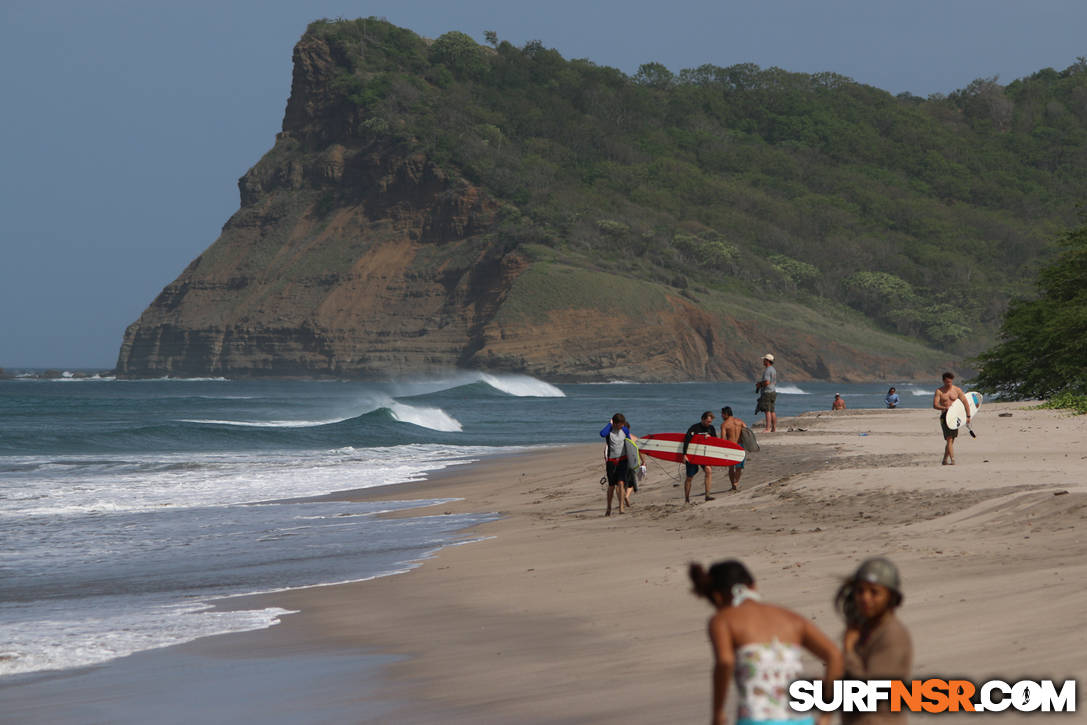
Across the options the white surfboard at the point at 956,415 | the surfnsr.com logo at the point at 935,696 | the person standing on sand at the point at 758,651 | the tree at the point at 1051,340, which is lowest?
the surfnsr.com logo at the point at 935,696

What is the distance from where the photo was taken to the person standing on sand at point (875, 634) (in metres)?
4.27

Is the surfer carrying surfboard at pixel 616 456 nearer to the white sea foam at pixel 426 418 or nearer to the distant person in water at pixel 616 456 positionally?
the distant person in water at pixel 616 456

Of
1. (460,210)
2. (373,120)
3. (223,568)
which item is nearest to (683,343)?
(460,210)

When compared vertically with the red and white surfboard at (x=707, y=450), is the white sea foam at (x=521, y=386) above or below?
below

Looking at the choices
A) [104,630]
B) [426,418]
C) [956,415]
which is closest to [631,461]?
[956,415]

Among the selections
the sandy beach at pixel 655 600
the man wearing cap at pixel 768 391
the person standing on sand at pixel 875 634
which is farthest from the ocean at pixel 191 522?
the man wearing cap at pixel 768 391

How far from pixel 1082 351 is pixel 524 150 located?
14570 centimetres

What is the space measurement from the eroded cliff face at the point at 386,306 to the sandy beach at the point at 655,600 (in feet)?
356

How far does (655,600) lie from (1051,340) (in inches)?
1140

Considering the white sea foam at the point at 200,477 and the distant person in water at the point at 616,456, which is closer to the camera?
the distant person in water at the point at 616,456

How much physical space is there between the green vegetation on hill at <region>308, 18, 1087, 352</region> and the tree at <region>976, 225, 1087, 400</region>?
96.5 metres

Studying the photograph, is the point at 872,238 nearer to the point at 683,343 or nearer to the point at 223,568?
the point at 683,343

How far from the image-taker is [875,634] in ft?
Answer: 14.3

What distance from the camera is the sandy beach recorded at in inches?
291
